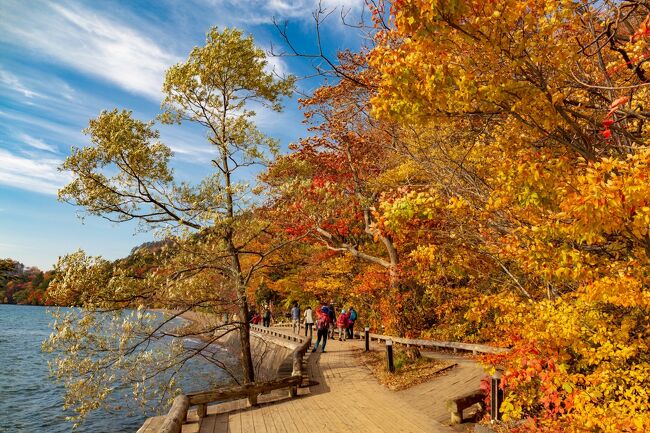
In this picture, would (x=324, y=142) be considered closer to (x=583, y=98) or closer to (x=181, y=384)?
(x=583, y=98)

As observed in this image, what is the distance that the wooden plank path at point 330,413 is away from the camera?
8258 millimetres

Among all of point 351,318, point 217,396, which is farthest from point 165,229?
point 351,318

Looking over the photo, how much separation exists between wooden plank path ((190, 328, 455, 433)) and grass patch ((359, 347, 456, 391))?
0.52 meters

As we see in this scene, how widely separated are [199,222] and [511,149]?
896 cm

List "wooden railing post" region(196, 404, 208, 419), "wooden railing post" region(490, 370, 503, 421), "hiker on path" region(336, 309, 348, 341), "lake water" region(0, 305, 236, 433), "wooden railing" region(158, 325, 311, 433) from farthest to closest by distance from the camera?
"hiker on path" region(336, 309, 348, 341) < "lake water" region(0, 305, 236, 433) < "wooden railing post" region(196, 404, 208, 419) < "wooden railing post" region(490, 370, 503, 421) < "wooden railing" region(158, 325, 311, 433)

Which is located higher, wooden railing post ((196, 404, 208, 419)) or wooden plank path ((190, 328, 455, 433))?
wooden railing post ((196, 404, 208, 419))

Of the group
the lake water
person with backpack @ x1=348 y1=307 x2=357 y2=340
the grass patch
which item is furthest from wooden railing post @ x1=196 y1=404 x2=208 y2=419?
person with backpack @ x1=348 y1=307 x2=357 y2=340

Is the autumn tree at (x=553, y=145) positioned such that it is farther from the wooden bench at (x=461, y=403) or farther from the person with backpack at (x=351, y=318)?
the person with backpack at (x=351, y=318)

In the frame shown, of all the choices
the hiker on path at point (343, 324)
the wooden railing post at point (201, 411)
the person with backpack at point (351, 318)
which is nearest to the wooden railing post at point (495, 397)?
the wooden railing post at point (201, 411)

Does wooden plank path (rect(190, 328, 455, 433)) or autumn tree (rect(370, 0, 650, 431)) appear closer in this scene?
autumn tree (rect(370, 0, 650, 431))

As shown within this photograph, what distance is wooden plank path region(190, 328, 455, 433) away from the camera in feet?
27.1

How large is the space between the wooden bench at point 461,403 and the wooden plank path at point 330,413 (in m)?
0.40

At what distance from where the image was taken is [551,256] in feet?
18.4

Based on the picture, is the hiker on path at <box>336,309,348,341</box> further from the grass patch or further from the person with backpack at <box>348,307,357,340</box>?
the grass patch
